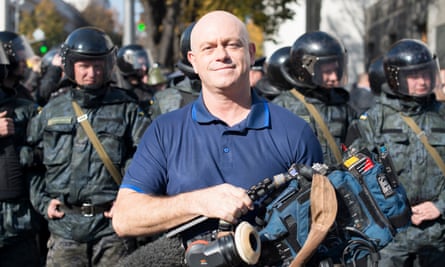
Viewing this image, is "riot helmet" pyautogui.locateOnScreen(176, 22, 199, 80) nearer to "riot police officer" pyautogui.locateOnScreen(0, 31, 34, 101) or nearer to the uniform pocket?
the uniform pocket

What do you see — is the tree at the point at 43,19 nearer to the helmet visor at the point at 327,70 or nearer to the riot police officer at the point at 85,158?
the helmet visor at the point at 327,70

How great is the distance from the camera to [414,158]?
198 inches

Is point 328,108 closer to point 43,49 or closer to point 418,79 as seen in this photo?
point 418,79

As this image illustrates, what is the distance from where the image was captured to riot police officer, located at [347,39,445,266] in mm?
4992

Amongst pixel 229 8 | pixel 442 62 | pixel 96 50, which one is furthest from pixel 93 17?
pixel 96 50

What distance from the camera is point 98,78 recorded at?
5.03 m

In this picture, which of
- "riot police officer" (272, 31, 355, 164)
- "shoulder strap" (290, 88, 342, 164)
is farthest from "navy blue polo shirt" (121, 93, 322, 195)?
"riot police officer" (272, 31, 355, 164)

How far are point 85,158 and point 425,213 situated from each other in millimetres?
2451

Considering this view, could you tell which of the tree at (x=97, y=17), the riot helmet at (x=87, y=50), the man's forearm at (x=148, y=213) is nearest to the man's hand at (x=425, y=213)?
the riot helmet at (x=87, y=50)

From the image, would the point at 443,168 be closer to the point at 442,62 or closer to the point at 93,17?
the point at 442,62

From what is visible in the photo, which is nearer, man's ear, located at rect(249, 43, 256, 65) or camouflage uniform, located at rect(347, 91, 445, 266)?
man's ear, located at rect(249, 43, 256, 65)

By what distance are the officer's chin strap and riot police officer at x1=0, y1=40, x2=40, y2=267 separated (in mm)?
3124

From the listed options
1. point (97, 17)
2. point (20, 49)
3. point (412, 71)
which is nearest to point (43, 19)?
point (97, 17)

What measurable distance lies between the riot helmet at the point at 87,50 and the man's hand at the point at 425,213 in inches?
96.7
